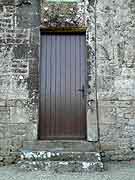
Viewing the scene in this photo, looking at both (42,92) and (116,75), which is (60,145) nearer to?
(42,92)

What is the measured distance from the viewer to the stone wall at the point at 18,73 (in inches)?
237

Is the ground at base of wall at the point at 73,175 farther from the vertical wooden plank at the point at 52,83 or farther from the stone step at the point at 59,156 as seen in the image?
the vertical wooden plank at the point at 52,83

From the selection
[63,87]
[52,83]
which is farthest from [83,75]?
[52,83]

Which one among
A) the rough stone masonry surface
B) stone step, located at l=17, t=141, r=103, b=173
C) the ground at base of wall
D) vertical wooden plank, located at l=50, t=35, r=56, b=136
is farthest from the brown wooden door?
the ground at base of wall

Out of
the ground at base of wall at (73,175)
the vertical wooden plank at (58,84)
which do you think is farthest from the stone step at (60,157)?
the vertical wooden plank at (58,84)

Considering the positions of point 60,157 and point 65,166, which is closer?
point 65,166

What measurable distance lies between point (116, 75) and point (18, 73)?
6.53 ft

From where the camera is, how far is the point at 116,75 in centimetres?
629

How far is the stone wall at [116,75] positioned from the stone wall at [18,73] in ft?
4.34

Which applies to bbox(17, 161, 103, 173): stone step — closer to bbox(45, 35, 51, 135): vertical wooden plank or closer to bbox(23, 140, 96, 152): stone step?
bbox(23, 140, 96, 152): stone step

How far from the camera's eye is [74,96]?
6.29m

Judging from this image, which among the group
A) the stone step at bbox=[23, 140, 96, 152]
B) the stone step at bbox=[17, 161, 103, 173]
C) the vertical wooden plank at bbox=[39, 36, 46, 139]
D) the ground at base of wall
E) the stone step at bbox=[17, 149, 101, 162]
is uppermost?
the vertical wooden plank at bbox=[39, 36, 46, 139]

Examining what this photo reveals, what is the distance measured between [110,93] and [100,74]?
437 mm

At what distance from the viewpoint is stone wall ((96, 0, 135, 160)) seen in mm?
6062
